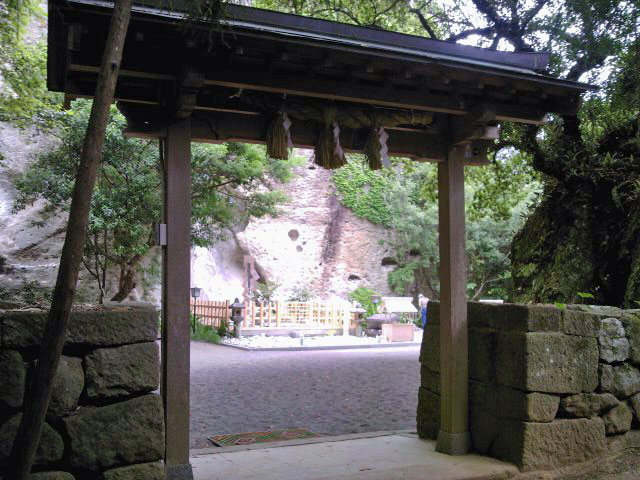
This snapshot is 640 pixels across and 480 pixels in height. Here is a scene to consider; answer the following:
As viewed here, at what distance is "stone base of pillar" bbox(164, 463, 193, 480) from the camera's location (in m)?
3.95

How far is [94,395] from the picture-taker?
3.27 m

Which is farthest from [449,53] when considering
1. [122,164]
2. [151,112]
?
[122,164]

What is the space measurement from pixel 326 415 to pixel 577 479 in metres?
3.40

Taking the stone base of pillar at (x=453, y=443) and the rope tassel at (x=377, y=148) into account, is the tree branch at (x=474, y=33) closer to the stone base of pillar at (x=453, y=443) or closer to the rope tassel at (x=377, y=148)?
the rope tassel at (x=377, y=148)

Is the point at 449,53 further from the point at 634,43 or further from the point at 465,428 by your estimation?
the point at 634,43

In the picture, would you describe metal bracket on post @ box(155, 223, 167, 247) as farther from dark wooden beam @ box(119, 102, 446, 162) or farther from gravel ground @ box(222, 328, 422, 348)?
gravel ground @ box(222, 328, 422, 348)

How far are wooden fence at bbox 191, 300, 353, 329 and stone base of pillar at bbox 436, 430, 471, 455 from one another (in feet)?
48.7

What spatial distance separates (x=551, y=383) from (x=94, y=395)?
3557mm

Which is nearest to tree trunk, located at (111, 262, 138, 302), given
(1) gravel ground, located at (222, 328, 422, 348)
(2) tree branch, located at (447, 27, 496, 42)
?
(1) gravel ground, located at (222, 328, 422, 348)

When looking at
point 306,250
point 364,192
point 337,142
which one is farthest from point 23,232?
point 337,142

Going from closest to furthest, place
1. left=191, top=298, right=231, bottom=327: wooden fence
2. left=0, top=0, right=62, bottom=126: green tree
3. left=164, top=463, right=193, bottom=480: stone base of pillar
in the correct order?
left=164, top=463, right=193, bottom=480: stone base of pillar, left=0, top=0, right=62, bottom=126: green tree, left=191, top=298, right=231, bottom=327: wooden fence

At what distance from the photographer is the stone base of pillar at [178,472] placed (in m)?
3.95

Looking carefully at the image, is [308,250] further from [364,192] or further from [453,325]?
[453,325]

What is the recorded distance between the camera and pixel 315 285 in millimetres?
25703
